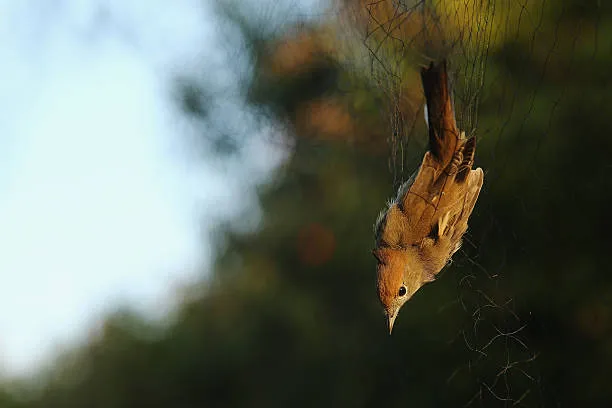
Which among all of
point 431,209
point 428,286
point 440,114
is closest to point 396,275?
point 431,209

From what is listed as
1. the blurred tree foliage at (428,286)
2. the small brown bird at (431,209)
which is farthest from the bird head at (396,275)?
the blurred tree foliage at (428,286)

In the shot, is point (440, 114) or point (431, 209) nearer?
point (440, 114)

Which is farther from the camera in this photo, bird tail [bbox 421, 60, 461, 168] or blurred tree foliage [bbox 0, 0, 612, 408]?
blurred tree foliage [bbox 0, 0, 612, 408]

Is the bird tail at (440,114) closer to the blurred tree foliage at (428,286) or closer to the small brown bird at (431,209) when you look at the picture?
the small brown bird at (431,209)

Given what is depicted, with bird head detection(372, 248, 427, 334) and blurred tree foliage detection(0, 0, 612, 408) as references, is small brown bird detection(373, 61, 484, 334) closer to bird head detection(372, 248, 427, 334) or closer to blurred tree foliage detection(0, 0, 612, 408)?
bird head detection(372, 248, 427, 334)

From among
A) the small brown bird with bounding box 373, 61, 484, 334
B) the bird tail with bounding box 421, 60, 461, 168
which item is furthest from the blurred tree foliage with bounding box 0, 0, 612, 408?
the bird tail with bounding box 421, 60, 461, 168

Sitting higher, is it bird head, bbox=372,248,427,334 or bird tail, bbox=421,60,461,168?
bird tail, bbox=421,60,461,168

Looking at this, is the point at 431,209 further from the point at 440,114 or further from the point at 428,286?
the point at 428,286
